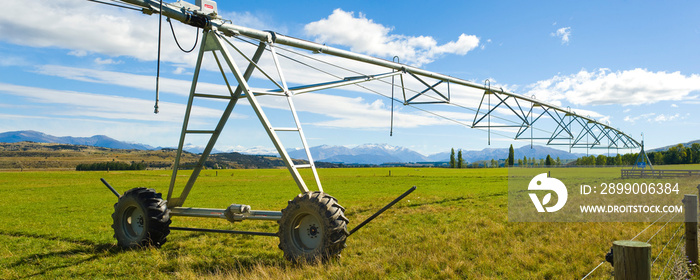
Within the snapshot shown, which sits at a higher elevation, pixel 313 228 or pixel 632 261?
pixel 632 261

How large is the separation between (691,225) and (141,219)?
12907 mm

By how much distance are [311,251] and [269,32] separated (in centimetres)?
618

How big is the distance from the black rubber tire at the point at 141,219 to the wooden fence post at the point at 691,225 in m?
12.0

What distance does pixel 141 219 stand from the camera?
11695 millimetres

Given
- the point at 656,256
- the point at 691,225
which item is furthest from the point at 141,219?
the point at 656,256

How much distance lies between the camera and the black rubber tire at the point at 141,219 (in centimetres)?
1120

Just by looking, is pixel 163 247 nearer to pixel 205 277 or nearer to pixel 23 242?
pixel 205 277

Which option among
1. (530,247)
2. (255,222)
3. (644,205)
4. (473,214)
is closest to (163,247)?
(255,222)

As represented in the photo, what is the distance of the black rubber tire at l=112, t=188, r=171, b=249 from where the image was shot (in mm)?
11195

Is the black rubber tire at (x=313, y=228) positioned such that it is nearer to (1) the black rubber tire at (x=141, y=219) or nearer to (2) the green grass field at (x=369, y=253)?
(2) the green grass field at (x=369, y=253)

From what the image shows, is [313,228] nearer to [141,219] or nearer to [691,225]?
→ [141,219]

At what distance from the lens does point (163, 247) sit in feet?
38.8

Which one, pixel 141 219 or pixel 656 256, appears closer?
pixel 656 256

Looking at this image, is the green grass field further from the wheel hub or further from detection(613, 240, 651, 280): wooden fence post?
detection(613, 240, 651, 280): wooden fence post
